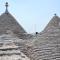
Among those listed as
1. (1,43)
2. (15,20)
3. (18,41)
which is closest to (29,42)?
(18,41)

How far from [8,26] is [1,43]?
5.06 ft

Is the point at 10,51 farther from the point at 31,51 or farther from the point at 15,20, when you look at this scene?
the point at 15,20

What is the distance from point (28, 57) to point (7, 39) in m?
0.81

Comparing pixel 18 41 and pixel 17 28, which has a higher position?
pixel 17 28

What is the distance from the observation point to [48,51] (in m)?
6.18

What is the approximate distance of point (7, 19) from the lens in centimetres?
824

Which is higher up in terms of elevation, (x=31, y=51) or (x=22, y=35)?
(x=22, y=35)

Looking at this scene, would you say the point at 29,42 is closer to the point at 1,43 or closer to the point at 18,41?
the point at 18,41

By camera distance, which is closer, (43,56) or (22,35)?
(43,56)

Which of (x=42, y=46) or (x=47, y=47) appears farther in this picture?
(x=42, y=46)

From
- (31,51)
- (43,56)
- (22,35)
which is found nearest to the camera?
(43,56)

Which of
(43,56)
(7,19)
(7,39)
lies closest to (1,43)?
(7,39)

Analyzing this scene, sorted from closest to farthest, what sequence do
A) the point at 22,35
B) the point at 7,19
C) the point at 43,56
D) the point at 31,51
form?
the point at 43,56 → the point at 31,51 → the point at 22,35 → the point at 7,19

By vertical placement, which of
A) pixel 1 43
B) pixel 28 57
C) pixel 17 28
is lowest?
pixel 28 57
